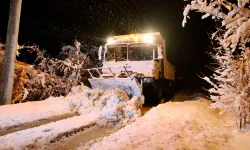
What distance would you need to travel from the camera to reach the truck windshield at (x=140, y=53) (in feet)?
37.8

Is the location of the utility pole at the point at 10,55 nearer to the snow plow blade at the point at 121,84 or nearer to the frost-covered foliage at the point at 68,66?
the frost-covered foliage at the point at 68,66

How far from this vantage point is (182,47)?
39.3m

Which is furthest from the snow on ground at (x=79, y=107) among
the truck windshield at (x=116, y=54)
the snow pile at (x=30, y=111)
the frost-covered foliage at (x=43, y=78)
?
the truck windshield at (x=116, y=54)

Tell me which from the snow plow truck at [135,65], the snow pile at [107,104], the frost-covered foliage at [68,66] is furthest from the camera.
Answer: the frost-covered foliage at [68,66]

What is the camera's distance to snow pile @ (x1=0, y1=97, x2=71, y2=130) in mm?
7178

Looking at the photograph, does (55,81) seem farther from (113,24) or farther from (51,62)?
(113,24)

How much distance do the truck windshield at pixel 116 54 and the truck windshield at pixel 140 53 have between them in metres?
0.33

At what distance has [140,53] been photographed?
11.8 meters

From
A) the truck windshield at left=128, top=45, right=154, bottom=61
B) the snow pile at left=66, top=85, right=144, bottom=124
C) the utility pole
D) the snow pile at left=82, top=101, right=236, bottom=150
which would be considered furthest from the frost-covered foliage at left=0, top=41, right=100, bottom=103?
the snow pile at left=82, top=101, right=236, bottom=150

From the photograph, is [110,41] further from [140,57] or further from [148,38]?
[148,38]

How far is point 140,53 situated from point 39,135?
7140mm

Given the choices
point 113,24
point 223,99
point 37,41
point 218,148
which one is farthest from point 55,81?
point 37,41

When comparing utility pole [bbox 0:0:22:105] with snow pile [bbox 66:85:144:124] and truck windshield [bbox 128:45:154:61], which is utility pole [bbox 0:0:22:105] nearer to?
snow pile [bbox 66:85:144:124]

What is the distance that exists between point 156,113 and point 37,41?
74.8 ft
